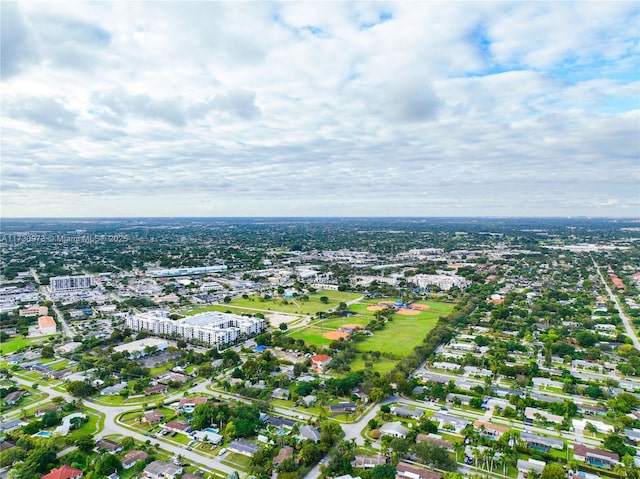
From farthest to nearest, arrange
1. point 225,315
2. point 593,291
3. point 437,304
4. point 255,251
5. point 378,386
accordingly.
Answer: point 255,251
point 593,291
point 437,304
point 225,315
point 378,386

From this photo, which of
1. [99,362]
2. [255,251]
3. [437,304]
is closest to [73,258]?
[255,251]

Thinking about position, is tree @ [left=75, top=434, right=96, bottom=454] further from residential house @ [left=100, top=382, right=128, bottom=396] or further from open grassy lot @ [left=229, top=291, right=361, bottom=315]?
open grassy lot @ [left=229, top=291, right=361, bottom=315]

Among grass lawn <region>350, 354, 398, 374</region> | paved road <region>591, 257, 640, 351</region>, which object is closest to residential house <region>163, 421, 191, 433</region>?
grass lawn <region>350, 354, 398, 374</region>

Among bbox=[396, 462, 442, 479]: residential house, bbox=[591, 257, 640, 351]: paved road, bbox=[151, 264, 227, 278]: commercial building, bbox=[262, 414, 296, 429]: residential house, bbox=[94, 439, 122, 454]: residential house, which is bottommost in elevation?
bbox=[591, 257, 640, 351]: paved road

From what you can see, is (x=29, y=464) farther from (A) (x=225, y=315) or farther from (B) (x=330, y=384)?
(A) (x=225, y=315)

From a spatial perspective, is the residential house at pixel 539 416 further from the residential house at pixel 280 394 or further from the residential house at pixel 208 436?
the residential house at pixel 208 436

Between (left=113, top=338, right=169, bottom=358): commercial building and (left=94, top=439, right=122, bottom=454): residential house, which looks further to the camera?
(left=113, top=338, right=169, bottom=358): commercial building

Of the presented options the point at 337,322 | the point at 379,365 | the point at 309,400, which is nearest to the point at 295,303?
the point at 337,322
